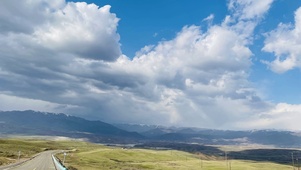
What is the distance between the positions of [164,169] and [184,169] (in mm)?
13691

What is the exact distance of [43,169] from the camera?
7788 cm

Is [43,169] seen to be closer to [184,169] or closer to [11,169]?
[11,169]

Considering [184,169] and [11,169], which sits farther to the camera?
[184,169]

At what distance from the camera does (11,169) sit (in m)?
72.9

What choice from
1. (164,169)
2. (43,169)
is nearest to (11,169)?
(43,169)

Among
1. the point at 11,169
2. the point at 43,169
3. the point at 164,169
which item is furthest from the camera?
the point at 164,169

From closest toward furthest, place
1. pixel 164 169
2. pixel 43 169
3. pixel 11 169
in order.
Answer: pixel 11 169 → pixel 43 169 → pixel 164 169

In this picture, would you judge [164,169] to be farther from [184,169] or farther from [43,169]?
[43,169]

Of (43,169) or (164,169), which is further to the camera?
(164,169)

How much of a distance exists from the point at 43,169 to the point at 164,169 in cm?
11709

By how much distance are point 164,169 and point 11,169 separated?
124m

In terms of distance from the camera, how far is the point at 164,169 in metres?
186

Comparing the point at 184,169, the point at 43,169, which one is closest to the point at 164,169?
the point at 184,169

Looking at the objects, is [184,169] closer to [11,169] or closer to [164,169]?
[164,169]
